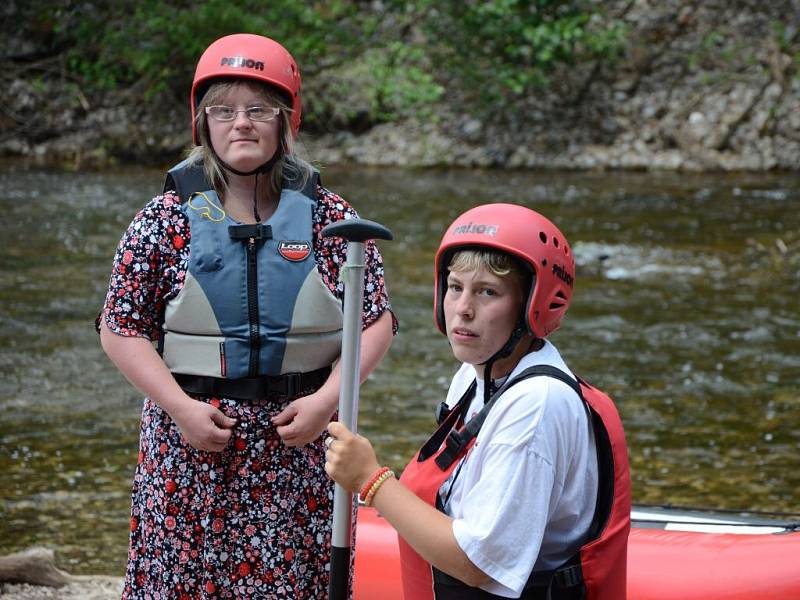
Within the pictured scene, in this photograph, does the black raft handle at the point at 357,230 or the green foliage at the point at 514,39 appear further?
the green foliage at the point at 514,39

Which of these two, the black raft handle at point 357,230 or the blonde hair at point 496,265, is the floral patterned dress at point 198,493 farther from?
the blonde hair at point 496,265

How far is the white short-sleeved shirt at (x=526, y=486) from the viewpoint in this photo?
1714 millimetres

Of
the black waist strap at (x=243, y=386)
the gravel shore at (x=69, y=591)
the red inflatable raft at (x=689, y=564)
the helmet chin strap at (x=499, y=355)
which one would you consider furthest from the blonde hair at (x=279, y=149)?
the gravel shore at (x=69, y=591)

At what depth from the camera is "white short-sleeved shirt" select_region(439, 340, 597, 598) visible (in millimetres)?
1714

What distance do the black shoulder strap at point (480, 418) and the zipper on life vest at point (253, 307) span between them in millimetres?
564

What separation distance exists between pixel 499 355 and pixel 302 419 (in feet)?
1.84

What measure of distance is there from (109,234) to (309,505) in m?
8.34

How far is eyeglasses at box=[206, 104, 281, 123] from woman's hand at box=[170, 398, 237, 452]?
56 cm

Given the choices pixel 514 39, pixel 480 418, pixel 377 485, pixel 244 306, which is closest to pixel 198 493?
pixel 244 306

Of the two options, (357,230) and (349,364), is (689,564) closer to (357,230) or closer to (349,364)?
(349,364)

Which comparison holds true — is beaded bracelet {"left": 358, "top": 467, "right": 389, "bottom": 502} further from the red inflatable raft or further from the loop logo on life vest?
the red inflatable raft

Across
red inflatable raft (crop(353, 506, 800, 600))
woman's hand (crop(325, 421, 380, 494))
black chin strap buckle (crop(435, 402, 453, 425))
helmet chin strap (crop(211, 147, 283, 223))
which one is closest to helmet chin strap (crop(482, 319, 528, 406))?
black chin strap buckle (crop(435, 402, 453, 425))

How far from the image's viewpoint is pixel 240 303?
2.31 meters

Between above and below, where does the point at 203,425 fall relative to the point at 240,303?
below
